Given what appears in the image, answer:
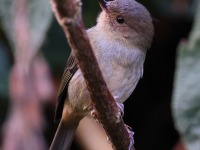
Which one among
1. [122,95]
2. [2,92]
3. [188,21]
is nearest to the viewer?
[122,95]

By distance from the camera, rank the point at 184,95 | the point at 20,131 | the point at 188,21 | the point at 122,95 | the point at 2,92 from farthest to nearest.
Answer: the point at 188,21 < the point at 2,92 < the point at 122,95 < the point at 20,131 < the point at 184,95

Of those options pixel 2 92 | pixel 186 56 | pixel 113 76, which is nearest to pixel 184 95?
pixel 186 56

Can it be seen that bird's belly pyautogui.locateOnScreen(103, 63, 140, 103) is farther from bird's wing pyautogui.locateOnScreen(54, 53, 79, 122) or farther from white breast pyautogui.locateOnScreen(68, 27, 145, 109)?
bird's wing pyautogui.locateOnScreen(54, 53, 79, 122)

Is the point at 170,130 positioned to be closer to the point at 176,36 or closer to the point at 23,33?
the point at 176,36

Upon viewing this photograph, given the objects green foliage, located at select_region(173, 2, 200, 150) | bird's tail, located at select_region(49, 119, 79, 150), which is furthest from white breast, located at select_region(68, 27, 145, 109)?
green foliage, located at select_region(173, 2, 200, 150)

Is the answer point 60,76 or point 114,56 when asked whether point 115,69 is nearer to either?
point 114,56

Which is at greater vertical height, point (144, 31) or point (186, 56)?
point (186, 56)

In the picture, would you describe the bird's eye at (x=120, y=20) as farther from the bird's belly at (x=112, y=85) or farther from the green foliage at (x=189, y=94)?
the green foliage at (x=189, y=94)

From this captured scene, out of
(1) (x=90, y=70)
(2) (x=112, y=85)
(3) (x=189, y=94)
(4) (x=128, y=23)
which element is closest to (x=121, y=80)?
(2) (x=112, y=85)

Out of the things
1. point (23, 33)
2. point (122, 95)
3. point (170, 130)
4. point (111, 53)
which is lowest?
point (170, 130)
